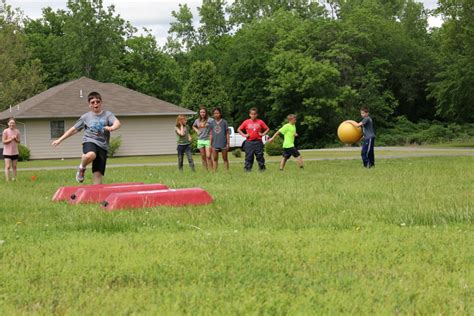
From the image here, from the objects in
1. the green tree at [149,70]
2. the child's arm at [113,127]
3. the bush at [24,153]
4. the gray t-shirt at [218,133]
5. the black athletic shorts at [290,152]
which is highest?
the green tree at [149,70]

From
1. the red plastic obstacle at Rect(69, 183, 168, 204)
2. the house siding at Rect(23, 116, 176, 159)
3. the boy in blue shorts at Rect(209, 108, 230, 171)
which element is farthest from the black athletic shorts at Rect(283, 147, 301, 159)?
the house siding at Rect(23, 116, 176, 159)

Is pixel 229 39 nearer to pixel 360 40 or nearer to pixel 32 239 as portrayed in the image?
pixel 360 40

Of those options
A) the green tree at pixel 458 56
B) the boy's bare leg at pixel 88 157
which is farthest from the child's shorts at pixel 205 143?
the green tree at pixel 458 56

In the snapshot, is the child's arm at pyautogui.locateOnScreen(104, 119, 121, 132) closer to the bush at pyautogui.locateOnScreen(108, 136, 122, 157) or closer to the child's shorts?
the child's shorts

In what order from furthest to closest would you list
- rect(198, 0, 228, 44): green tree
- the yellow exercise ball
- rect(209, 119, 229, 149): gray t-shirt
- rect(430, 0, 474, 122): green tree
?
→ rect(198, 0, 228, 44): green tree
rect(430, 0, 474, 122): green tree
the yellow exercise ball
rect(209, 119, 229, 149): gray t-shirt

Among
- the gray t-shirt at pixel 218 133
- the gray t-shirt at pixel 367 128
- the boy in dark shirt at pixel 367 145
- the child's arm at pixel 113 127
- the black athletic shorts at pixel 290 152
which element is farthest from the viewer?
the gray t-shirt at pixel 367 128

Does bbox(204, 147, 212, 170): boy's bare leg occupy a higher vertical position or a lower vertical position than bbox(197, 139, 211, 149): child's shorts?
lower

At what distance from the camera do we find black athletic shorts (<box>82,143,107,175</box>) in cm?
1149

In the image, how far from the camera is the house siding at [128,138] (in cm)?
4028

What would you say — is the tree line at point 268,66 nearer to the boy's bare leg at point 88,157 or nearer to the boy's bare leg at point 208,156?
the boy's bare leg at point 208,156

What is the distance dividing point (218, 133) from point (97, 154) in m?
6.89

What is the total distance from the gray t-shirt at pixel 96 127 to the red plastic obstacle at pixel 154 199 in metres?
2.77

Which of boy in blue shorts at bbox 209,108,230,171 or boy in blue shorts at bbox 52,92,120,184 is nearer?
boy in blue shorts at bbox 52,92,120,184

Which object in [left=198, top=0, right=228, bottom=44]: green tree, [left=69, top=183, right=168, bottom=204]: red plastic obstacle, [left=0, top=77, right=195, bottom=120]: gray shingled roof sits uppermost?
[left=198, top=0, right=228, bottom=44]: green tree
